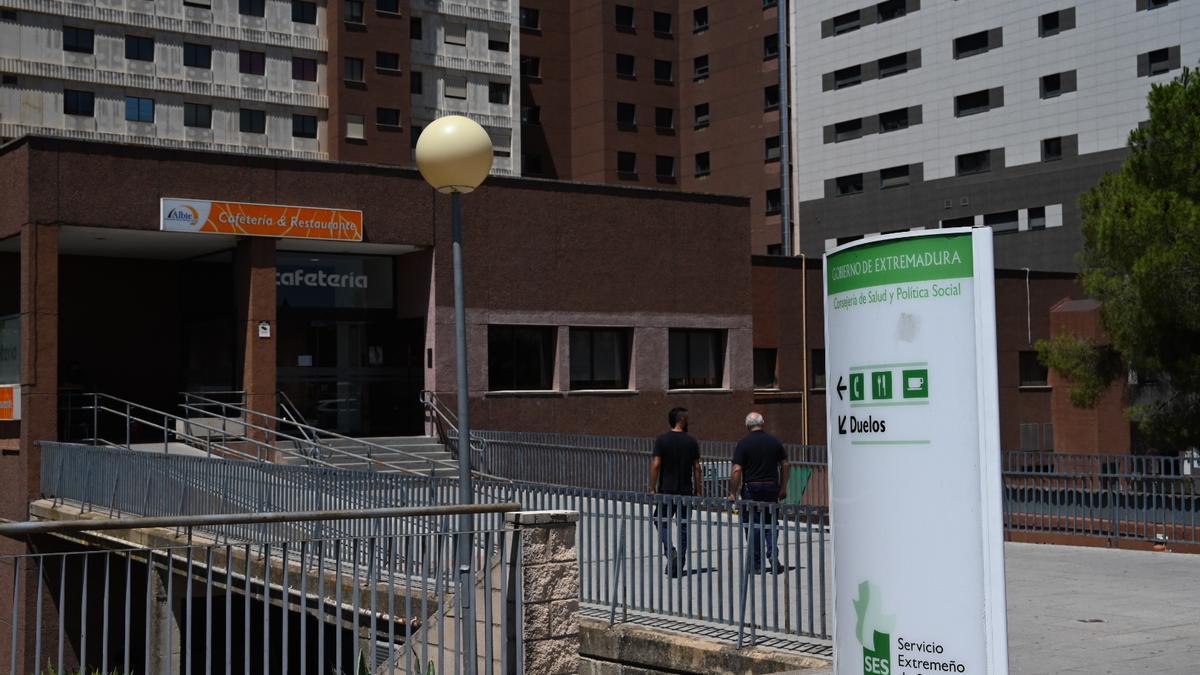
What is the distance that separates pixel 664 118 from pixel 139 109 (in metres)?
29.2

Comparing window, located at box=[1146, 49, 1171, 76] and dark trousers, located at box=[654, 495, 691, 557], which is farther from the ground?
window, located at box=[1146, 49, 1171, 76]

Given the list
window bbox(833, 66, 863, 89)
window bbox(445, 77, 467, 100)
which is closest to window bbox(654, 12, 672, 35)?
window bbox(833, 66, 863, 89)

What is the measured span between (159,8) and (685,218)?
34.0m

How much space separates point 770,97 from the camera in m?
68.6

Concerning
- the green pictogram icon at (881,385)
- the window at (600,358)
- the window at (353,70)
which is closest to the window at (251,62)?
the window at (353,70)

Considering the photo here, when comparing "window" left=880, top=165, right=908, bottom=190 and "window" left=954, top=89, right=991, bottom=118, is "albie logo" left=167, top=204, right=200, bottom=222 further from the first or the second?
"window" left=880, top=165, right=908, bottom=190

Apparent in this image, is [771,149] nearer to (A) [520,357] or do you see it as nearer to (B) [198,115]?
(B) [198,115]

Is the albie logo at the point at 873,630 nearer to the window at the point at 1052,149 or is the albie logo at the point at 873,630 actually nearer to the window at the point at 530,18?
the window at the point at 1052,149

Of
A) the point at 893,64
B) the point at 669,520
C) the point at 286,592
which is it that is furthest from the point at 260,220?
the point at 893,64

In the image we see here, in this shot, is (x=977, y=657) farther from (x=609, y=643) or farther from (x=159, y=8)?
(x=159, y=8)

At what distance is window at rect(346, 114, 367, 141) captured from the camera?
6038 cm

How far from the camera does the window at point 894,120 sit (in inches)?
2397

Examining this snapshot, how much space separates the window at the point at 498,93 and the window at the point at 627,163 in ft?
25.3

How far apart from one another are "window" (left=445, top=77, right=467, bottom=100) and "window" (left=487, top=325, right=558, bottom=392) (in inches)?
1467
